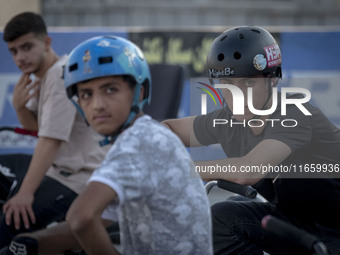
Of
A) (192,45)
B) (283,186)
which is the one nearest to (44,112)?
(283,186)

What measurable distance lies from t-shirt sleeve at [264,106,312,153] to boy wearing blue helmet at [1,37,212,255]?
61cm

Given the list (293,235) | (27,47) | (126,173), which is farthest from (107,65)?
(27,47)

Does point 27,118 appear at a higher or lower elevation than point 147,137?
lower

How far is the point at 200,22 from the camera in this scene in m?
13.5

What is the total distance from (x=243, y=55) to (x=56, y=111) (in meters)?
1.17

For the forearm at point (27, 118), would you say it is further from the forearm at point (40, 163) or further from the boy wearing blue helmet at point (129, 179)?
the boy wearing blue helmet at point (129, 179)

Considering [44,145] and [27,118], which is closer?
[44,145]

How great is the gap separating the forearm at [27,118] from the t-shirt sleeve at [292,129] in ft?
6.00

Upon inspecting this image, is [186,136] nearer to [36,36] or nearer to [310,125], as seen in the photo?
[310,125]

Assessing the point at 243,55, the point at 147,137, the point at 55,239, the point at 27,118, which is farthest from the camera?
the point at 27,118

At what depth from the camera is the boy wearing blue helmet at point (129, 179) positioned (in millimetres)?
2020

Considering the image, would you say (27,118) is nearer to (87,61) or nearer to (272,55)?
(87,61)

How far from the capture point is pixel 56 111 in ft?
11.7

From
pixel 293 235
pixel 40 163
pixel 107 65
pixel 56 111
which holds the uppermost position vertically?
pixel 107 65
